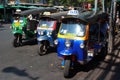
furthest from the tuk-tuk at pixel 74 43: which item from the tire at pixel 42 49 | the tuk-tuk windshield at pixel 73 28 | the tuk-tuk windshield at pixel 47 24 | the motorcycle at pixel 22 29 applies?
the motorcycle at pixel 22 29

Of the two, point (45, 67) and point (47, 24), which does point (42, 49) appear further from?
point (45, 67)

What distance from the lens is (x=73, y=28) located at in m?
10.3

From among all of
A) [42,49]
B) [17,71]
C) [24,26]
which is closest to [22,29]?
[24,26]

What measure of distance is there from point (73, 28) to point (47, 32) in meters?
3.81

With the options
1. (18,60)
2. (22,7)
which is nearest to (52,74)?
(18,60)

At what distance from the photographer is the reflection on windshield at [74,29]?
397 inches

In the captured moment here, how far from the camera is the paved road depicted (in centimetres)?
953

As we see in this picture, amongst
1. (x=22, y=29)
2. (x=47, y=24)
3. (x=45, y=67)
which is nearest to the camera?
(x=45, y=67)

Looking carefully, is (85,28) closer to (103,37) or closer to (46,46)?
(103,37)

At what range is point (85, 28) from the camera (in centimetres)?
1008

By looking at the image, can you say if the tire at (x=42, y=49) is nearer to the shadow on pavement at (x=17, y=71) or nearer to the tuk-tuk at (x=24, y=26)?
the tuk-tuk at (x=24, y=26)

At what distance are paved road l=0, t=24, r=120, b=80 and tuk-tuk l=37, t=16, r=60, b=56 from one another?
454 mm

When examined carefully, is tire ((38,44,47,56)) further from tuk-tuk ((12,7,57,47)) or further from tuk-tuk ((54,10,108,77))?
tuk-tuk ((54,10,108,77))

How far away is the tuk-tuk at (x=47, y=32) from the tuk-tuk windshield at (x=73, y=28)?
306 centimetres
